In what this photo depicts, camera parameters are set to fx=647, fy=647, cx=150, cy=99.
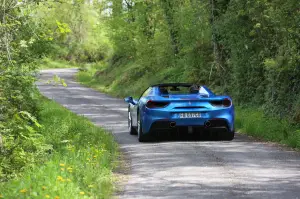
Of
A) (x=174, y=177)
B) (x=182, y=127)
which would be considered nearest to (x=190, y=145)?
(x=182, y=127)

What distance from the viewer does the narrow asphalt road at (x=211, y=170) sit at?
8.45m

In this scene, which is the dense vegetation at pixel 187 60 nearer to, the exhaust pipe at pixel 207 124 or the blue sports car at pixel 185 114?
the blue sports car at pixel 185 114

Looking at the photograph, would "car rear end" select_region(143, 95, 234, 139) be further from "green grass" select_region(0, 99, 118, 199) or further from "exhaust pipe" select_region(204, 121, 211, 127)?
"green grass" select_region(0, 99, 118, 199)

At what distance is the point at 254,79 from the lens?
21609 millimetres

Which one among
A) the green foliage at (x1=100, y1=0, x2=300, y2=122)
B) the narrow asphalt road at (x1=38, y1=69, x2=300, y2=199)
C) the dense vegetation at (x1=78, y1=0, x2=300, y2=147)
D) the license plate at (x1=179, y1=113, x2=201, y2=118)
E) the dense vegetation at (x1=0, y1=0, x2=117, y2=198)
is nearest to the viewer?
the dense vegetation at (x1=0, y1=0, x2=117, y2=198)

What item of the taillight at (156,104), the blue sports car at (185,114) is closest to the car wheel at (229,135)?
the blue sports car at (185,114)

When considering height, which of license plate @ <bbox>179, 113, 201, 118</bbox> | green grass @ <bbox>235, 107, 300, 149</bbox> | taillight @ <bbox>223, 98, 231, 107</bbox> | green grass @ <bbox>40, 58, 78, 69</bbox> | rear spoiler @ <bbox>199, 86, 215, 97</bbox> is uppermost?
rear spoiler @ <bbox>199, 86, 215, 97</bbox>

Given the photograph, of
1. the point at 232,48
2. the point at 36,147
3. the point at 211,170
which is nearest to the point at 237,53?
the point at 232,48

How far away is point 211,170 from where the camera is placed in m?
10.2

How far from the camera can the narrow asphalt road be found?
8.45 meters

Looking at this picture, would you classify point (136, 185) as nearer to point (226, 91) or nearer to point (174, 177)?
point (174, 177)

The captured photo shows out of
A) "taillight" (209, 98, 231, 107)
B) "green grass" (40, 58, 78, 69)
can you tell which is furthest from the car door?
"green grass" (40, 58, 78, 69)

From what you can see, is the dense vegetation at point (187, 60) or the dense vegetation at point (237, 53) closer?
the dense vegetation at point (187, 60)

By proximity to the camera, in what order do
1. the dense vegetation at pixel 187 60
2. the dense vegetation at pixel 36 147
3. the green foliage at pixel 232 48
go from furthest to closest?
the green foliage at pixel 232 48, the dense vegetation at pixel 187 60, the dense vegetation at pixel 36 147
